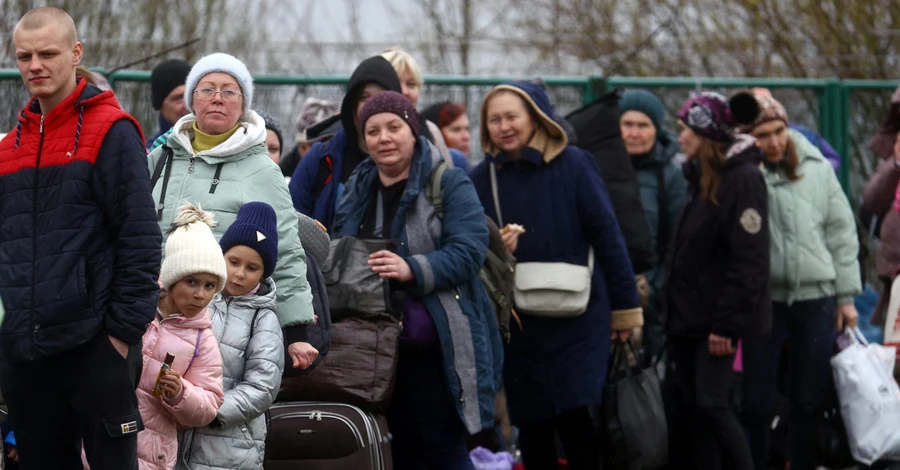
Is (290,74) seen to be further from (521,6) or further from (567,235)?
(521,6)

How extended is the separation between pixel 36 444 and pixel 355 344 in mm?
1511

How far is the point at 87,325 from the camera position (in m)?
4.68

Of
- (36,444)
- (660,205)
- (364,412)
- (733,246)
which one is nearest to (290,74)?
(660,205)

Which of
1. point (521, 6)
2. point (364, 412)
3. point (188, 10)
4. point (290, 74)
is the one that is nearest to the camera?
point (364, 412)

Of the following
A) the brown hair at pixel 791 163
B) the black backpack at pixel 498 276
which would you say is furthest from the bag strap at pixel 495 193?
the brown hair at pixel 791 163

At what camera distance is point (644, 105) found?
863 cm

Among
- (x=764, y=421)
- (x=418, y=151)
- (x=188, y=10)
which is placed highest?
(x=188, y=10)

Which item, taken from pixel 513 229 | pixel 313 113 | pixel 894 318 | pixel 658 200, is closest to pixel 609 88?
pixel 658 200

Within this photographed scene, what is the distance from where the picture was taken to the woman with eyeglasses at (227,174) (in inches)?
212

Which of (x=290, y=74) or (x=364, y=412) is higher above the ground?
(x=290, y=74)

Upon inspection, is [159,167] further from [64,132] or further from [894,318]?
[894,318]

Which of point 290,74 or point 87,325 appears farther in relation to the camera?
point 290,74

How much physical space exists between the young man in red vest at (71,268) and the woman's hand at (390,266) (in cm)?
140

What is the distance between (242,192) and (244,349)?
0.56m
